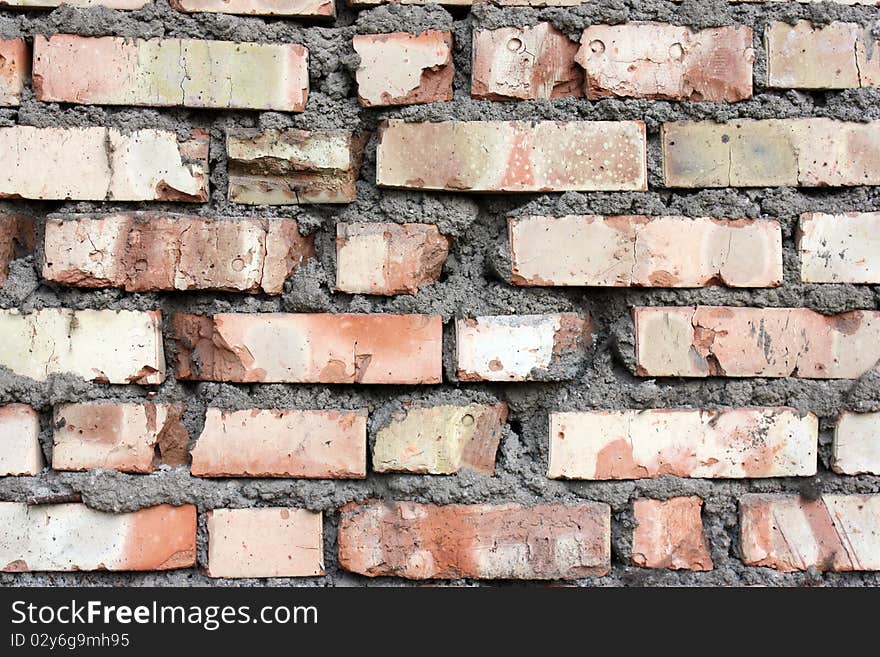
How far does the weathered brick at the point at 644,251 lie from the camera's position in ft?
3.25

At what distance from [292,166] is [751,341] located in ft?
1.98

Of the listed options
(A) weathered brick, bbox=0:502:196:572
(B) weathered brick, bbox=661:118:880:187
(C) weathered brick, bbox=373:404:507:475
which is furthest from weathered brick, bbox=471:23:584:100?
(A) weathered brick, bbox=0:502:196:572

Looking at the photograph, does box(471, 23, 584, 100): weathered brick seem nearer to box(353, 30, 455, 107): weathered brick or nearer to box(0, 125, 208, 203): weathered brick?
box(353, 30, 455, 107): weathered brick

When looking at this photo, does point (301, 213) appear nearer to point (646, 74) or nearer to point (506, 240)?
point (506, 240)

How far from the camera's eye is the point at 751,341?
1.00 meters

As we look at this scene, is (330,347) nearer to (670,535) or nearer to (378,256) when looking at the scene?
(378,256)

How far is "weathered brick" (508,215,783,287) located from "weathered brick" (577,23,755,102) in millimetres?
165

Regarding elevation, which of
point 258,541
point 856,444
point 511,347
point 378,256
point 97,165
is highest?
point 97,165

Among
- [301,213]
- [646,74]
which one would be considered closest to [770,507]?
[646,74]

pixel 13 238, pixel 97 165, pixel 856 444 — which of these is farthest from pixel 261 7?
pixel 856 444

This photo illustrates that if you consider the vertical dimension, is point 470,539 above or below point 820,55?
below

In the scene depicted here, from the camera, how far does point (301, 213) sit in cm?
100

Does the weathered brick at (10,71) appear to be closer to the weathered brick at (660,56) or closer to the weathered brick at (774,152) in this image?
the weathered brick at (660,56)

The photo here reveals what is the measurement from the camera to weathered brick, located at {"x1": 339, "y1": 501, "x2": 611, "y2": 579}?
3.28ft
